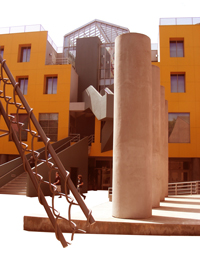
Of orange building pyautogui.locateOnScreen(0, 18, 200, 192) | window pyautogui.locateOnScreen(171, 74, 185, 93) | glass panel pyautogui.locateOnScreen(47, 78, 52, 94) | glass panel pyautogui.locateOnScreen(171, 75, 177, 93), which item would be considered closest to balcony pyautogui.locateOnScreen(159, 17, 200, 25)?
orange building pyautogui.locateOnScreen(0, 18, 200, 192)

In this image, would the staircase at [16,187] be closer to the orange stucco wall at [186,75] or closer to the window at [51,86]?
the window at [51,86]

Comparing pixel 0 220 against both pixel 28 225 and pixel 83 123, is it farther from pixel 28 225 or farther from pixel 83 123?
pixel 83 123

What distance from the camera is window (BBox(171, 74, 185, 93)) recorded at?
28.1m

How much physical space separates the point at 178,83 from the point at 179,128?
481 centimetres

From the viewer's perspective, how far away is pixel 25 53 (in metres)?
31.1

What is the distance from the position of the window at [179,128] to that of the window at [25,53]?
55.9 feet

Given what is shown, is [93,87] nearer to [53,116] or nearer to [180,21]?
[53,116]

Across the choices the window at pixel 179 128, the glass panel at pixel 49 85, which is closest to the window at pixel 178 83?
the window at pixel 179 128

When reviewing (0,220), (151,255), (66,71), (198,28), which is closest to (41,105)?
(66,71)

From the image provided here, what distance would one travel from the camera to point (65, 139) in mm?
27625

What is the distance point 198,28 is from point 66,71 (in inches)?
572

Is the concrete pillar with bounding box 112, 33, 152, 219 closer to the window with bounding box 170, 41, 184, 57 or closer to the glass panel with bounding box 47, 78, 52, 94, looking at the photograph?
the window with bounding box 170, 41, 184, 57

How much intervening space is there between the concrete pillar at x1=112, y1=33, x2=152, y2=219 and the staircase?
12.8m

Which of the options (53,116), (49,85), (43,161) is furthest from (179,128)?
(43,161)
